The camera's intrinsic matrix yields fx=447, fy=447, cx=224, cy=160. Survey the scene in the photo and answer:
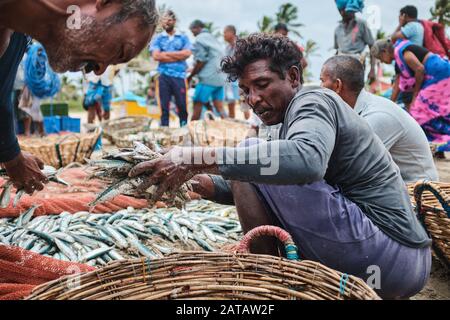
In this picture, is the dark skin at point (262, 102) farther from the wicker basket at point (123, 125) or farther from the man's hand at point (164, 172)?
the wicker basket at point (123, 125)

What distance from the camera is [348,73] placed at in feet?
12.5

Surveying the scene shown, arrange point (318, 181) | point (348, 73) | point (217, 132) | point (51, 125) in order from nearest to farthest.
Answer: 1. point (318, 181)
2. point (348, 73)
3. point (217, 132)
4. point (51, 125)

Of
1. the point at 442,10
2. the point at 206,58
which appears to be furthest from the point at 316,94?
the point at 442,10

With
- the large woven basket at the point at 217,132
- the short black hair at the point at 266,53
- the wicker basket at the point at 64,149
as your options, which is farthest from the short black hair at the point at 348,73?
the wicker basket at the point at 64,149

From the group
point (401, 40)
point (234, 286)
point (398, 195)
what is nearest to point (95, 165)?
point (234, 286)

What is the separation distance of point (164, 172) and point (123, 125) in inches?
311


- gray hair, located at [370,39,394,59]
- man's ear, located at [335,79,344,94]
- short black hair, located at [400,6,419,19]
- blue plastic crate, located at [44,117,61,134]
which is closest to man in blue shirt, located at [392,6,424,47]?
short black hair, located at [400,6,419,19]

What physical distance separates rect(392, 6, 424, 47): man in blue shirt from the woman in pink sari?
1.35 feet

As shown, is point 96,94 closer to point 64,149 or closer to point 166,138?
point 166,138

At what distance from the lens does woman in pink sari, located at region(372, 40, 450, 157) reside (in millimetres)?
6582

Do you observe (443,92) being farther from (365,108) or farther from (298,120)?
(298,120)

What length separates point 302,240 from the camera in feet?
7.86

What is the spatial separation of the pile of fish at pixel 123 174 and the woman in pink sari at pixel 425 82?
551 centimetres

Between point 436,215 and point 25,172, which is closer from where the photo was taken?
point 25,172
